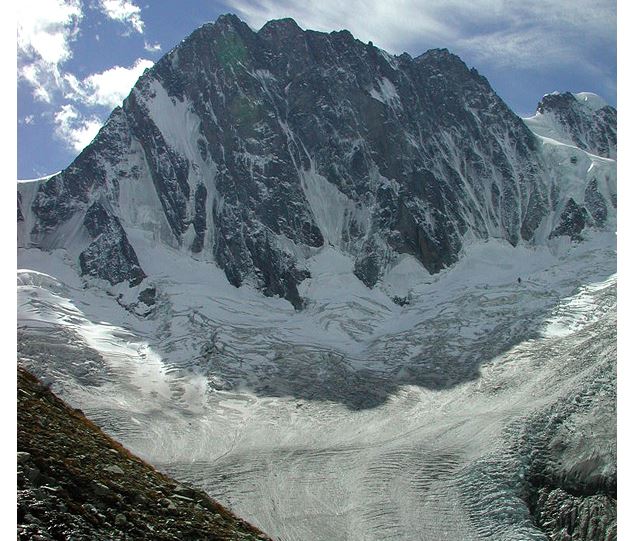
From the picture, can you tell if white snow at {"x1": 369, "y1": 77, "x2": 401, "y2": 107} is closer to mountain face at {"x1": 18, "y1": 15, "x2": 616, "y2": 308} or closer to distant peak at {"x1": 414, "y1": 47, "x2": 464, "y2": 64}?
mountain face at {"x1": 18, "y1": 15, "x2": 616, "y2": 308}

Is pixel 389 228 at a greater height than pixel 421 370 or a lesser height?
greater

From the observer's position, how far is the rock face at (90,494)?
12.0 metres

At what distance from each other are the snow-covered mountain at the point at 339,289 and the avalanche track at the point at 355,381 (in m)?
0.26

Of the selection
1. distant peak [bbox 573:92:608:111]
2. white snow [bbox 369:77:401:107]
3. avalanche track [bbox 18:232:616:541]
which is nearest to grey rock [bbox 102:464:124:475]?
avalanche track [bbox 18:232:616:541]

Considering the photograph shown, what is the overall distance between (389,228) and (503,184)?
2852 centimetres

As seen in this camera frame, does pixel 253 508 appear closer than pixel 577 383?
Yes

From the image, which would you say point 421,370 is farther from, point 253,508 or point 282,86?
point 282,86

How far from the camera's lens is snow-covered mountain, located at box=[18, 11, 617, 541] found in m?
37.6

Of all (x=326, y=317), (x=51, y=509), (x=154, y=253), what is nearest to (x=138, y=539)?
(x=51, y=509)

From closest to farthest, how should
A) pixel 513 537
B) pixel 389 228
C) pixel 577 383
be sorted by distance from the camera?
pixel 513 537
pixel 577 383
pixel 389 228

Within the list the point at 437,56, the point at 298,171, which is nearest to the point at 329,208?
the point at 298,171

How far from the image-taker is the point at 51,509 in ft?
39.3

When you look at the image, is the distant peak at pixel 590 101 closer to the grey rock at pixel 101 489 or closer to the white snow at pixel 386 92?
the white snow at pixel 386 92

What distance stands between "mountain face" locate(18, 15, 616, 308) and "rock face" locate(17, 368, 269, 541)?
272 feet
